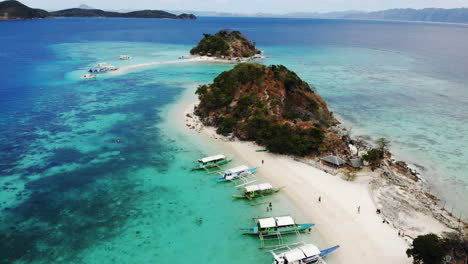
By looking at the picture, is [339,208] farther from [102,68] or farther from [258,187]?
[102,68]

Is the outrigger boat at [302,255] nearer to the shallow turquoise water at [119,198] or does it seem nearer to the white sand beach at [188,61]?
the shallow turquoise water at [119,198]

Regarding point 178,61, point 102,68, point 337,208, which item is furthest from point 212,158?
point 178,61

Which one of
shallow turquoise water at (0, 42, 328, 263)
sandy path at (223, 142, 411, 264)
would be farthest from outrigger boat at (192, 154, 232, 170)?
sandy path at (223, 142, 411, 264)

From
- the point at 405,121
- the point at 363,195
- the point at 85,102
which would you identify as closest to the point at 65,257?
the point at 363,195

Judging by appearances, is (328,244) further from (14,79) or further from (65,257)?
(14,79)

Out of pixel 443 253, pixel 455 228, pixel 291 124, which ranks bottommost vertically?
pixel 455 228

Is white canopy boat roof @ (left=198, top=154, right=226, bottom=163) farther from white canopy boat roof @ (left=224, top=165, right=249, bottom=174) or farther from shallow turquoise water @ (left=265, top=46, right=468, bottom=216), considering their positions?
shallow turquoise water @ (left=265, top=46, right=468, bottom=216)
